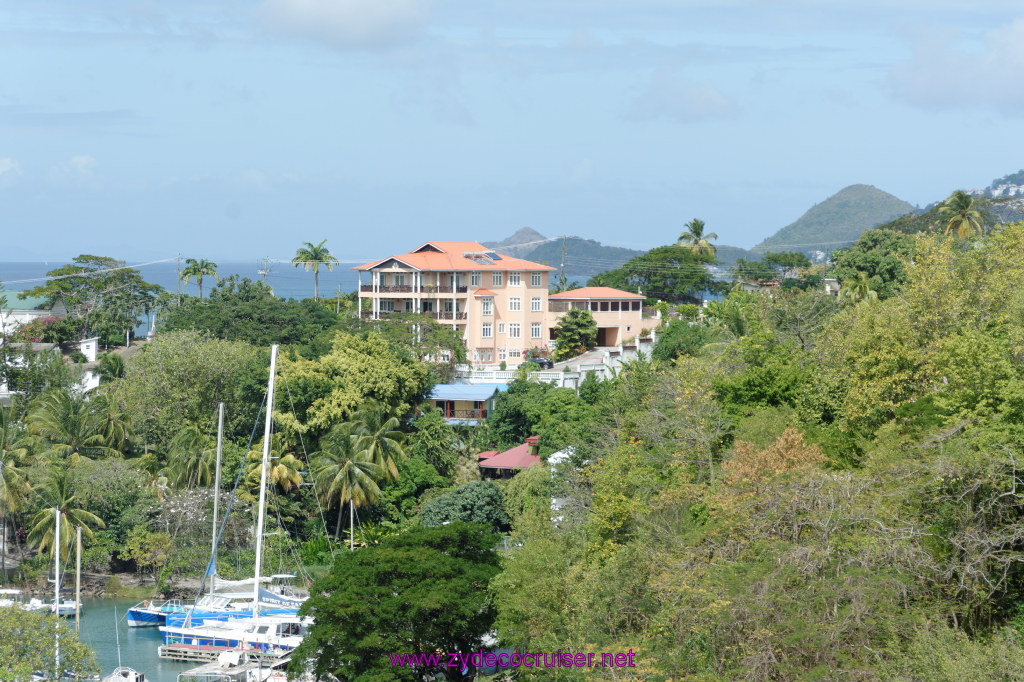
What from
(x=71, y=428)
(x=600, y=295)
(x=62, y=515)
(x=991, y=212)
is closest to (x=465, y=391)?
(x=600, y=295)

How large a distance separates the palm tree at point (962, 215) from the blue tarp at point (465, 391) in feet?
78.4

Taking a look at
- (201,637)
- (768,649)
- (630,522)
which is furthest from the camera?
(201,637)

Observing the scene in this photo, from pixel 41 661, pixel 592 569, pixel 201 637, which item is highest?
pixel 592 569

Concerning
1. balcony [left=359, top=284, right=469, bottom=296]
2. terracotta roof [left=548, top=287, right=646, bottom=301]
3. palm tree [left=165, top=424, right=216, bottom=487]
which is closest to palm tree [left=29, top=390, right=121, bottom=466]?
palm tree [left=165, top=424, right=216, bottom=487]

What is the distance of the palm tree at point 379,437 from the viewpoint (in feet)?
156

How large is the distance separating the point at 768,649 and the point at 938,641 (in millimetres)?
2798

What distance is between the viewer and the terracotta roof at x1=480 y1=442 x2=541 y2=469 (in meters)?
49.7

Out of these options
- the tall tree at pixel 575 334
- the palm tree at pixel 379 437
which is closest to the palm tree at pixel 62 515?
the palm tree at pixel 379 437

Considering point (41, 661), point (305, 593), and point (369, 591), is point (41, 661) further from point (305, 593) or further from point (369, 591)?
point (305, 593)

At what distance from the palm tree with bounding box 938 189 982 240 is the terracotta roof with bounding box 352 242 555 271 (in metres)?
25.6

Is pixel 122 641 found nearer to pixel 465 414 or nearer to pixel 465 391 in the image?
pixel 465 414

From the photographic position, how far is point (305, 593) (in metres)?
42.5

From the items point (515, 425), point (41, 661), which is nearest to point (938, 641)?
point (41, 661)

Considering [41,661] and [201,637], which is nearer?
[41,661]
